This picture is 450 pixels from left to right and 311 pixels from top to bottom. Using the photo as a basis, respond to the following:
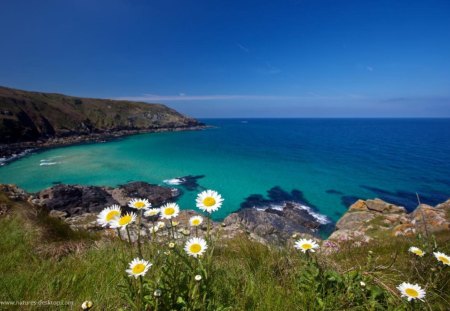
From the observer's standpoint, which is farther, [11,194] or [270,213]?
[270,213]

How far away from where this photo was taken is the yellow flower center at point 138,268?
5.99 feet

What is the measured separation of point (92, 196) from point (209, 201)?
1272 inches

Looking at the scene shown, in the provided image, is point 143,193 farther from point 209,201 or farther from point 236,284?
point 209,201

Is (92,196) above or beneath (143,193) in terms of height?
above

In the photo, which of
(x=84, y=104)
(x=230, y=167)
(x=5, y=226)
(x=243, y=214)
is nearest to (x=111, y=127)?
(x=84, y=104)

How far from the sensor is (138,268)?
6.14 ft

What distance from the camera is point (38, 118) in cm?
8725

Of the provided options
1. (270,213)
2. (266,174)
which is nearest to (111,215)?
(270,213)

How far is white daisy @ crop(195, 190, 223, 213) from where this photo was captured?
8.52ft

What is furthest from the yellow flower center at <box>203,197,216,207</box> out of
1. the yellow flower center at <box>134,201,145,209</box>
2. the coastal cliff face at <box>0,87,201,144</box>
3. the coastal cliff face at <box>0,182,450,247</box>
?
the coastal cliff face at <box>0,87,201,144</box>

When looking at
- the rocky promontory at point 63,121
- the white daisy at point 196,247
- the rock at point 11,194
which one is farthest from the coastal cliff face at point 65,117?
the white daisy at point 196,247

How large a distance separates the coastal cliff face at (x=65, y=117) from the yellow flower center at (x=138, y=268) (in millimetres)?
91129

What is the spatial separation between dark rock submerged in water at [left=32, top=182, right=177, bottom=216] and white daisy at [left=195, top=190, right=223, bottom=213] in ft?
93.3

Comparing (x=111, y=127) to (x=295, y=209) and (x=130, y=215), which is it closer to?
(x=295, y=209)
